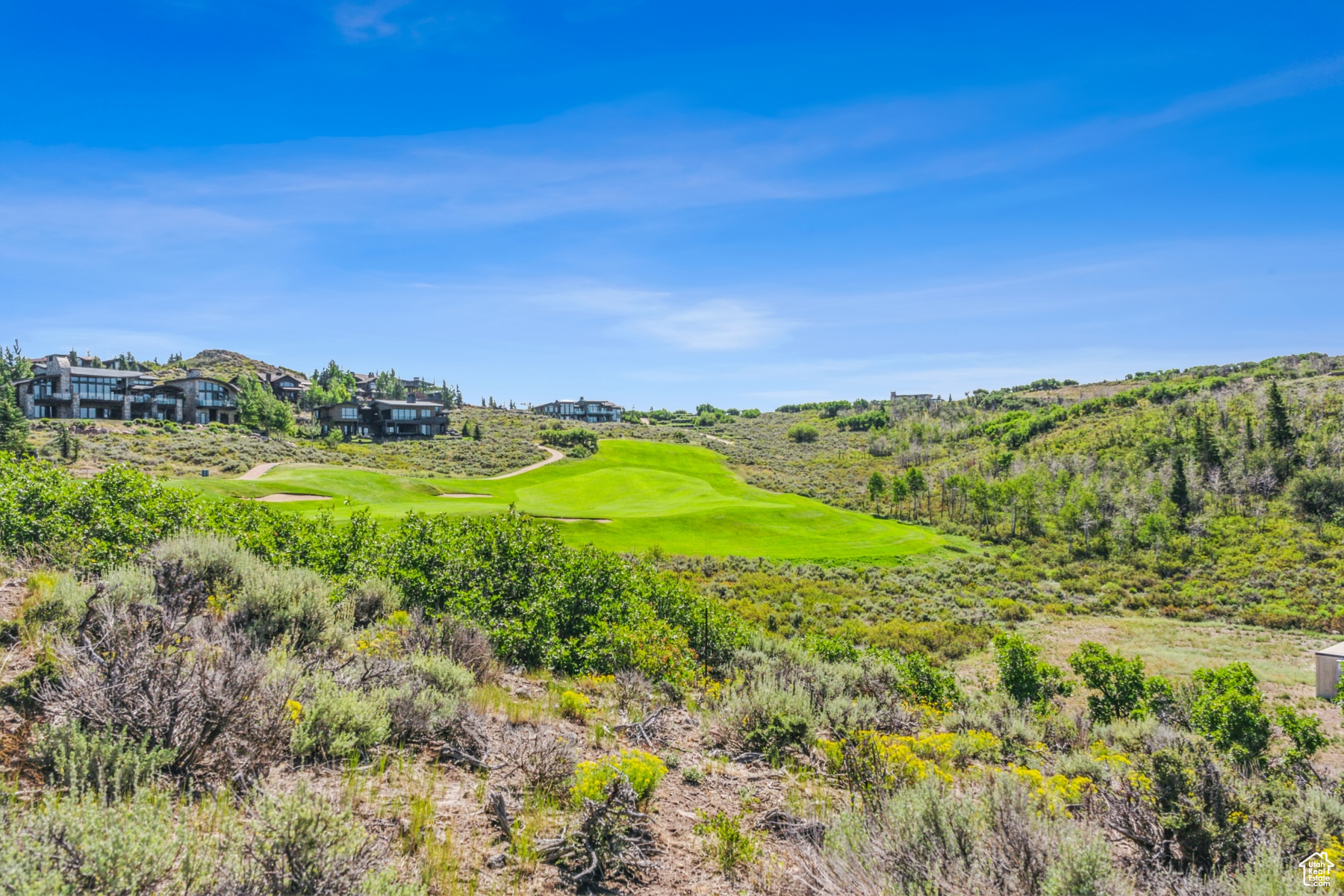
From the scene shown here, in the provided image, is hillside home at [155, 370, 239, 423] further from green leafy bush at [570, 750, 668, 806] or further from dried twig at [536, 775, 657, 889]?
dried twig at [536, 775, 657, 889]

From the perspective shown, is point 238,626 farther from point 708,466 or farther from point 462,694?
point 708,466

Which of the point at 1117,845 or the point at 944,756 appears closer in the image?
the point at 1117,845

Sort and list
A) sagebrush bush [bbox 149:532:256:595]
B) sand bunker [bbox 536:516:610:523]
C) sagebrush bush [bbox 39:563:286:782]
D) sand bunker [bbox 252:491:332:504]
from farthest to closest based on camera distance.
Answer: sand bunker [bbox 536:516:610:523]
sand bunker [bbox 252:491:332:504]
sagebrush bush [bbox 149:532:256:595]
sagebrush bush [bbox 39:563:286:782]

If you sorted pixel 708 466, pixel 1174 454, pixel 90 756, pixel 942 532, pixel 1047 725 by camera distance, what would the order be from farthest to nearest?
pixel 708 466 → pixel 1174 454 → pixel 942 532 → pixel 1047 725 → pixel 90 756

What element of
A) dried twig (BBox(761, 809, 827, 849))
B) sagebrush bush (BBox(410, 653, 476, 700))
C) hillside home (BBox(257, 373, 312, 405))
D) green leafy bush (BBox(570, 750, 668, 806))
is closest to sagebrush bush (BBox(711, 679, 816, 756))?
dried twig (BBox(761, 809, 827, 849))

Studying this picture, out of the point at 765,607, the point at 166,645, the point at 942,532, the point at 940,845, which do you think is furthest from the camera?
the point at 942,532

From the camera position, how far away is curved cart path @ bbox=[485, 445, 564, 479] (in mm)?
58156

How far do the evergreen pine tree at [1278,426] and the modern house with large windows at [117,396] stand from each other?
108223mm

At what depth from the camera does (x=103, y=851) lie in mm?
2494

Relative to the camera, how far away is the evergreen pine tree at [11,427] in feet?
138

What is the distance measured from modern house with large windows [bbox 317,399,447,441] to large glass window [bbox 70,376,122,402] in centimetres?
2024

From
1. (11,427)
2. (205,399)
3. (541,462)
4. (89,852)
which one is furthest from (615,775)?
(205,399)

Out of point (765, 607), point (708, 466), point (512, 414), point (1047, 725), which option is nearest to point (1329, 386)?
point (708, 466)

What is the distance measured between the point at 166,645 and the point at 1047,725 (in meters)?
13.0
